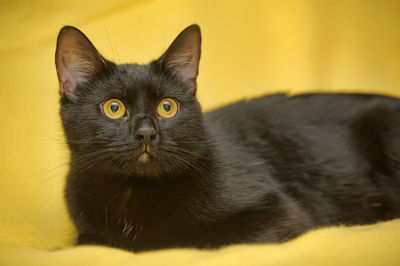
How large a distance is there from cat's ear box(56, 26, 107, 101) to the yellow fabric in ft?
0.75

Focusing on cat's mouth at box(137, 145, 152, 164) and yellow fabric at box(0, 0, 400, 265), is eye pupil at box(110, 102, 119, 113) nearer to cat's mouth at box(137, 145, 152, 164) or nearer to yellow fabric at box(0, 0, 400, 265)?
cat's mouth at box(137, 145, 152, 164)

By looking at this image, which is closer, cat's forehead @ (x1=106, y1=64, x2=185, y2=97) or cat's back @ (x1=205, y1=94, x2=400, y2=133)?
cat's forehead @ (x1=106, y1=64, x2=185, y2=97)

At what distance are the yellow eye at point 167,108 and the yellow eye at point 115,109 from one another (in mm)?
123

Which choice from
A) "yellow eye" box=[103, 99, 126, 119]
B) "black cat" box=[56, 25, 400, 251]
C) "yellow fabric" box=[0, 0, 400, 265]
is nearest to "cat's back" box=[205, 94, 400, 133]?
"black cat" box=[56, 25, 400, 251]

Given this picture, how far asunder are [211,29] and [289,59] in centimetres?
52

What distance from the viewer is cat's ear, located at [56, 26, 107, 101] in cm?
159

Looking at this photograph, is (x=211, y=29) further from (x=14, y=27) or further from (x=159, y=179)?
(x=159, y=179)

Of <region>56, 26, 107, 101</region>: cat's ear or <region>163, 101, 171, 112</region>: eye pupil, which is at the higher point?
<region>56, 26, 107, 101</region>: cat's ear

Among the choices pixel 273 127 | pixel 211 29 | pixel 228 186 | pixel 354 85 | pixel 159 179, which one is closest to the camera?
pixel 159 179

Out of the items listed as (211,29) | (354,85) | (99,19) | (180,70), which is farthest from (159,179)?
(354,85)

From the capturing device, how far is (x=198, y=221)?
1.62 metres

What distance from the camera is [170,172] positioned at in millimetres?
1603

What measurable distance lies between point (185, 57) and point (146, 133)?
17.2 inches

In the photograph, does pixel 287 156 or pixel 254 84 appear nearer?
pixel 287 156
